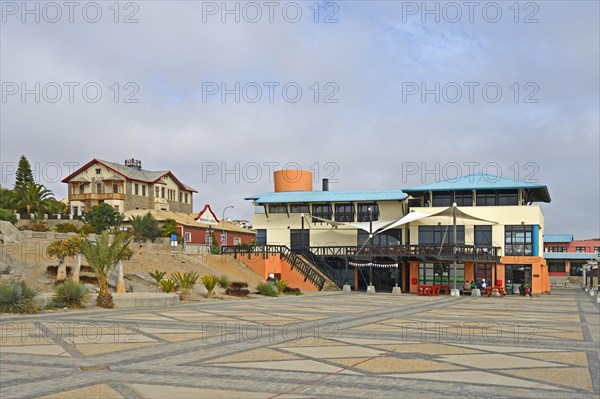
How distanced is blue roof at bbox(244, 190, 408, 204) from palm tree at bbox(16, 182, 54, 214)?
27.4 metres

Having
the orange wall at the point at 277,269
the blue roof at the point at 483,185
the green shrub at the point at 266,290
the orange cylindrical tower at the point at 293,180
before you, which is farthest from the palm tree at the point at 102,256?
the orange cylindrical tower at the point at 293,180

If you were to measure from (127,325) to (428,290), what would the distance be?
95.7 ft

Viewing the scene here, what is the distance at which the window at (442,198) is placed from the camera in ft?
167

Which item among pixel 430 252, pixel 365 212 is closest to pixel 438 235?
A: pixel 430 252

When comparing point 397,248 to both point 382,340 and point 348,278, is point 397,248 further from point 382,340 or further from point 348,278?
point 382,340

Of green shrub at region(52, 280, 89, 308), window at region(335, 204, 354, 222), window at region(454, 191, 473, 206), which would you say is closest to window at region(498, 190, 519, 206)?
window at region(454, 191, 473, 206)

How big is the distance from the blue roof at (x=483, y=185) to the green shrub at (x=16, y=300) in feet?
112

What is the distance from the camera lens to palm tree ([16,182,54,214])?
2736 inches

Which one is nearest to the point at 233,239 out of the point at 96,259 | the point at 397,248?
the point at 397,248

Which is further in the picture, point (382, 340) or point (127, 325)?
point (127, 325)

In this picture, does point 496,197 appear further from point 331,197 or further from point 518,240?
point 331,197

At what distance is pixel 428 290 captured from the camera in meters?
43.5

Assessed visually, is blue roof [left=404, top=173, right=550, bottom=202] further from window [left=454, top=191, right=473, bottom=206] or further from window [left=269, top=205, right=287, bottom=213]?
window [left=269, top=205, right=287, bottom=213]

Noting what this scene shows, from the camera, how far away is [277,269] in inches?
1895
